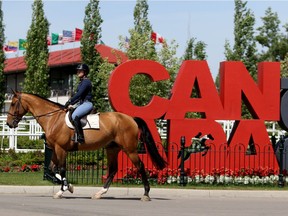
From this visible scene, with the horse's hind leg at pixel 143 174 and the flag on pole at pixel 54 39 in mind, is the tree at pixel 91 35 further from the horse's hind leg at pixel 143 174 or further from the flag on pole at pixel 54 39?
the horse's hind leg at pixel 143 174

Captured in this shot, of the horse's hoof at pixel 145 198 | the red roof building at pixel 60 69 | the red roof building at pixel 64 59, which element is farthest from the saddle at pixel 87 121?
the red roof building at pixel 60 69

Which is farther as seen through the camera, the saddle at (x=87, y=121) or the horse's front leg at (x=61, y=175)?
the saddle at (x=87, y=121)

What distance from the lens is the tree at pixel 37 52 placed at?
195 feet

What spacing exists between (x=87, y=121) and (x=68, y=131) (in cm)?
50

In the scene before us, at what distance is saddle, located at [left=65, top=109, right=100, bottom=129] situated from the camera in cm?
1789

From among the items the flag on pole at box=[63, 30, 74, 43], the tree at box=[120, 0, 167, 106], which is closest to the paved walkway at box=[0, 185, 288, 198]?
the tree at box=[120, 0, 167, 106]

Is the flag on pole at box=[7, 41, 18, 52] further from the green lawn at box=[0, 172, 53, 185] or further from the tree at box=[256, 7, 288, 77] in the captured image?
the green lawn at box=[0, 172, 53, 185]

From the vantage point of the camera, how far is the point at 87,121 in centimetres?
1795

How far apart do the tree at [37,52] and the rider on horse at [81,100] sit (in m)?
41.7

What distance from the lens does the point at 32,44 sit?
59969mm

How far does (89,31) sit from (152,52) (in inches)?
672

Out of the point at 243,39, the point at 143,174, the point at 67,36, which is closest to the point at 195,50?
the point at 243,39

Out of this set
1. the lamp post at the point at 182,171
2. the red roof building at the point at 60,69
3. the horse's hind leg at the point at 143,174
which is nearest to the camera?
the horse's hind leg at the point at 143,174

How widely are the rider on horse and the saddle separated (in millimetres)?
123
